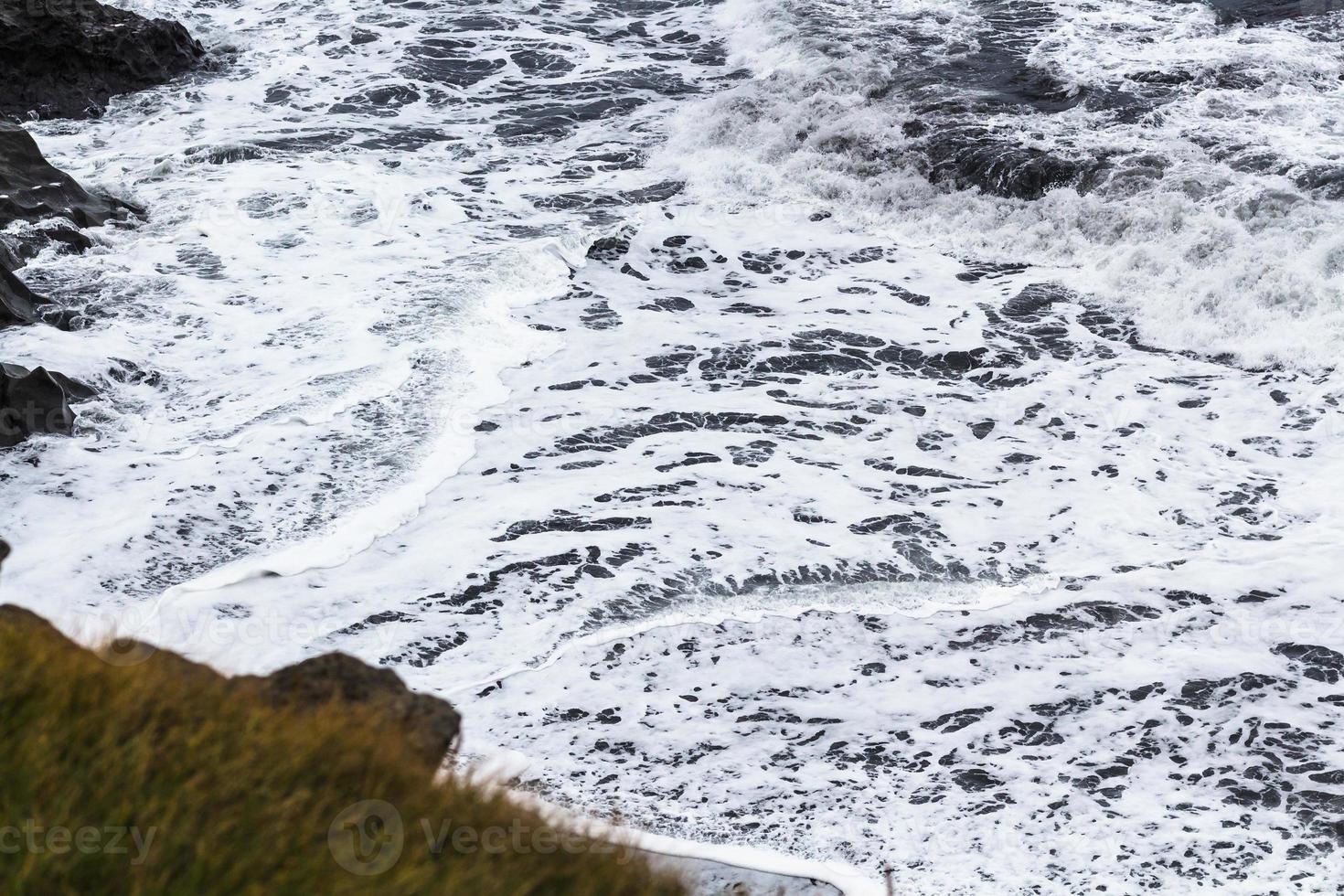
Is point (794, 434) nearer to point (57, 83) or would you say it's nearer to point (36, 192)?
point (36, 192)

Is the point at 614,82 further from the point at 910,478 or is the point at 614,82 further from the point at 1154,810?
the point at 1154,810

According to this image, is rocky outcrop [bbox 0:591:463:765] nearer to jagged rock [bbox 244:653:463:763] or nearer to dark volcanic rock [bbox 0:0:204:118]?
jagged rock [bbox 244:653:463:763]

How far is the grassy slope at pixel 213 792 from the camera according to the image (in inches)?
119

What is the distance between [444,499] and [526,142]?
10.5 metres

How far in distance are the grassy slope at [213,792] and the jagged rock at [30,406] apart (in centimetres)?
680

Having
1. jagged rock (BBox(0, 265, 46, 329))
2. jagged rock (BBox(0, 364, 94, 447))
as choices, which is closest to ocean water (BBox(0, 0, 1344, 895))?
jagged rock (BBox(0, 364, 94, 447))

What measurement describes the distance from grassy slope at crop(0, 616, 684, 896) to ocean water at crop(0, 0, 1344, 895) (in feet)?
7.94

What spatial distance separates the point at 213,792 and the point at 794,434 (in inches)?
318

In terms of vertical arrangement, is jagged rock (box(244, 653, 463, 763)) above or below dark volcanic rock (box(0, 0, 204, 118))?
below

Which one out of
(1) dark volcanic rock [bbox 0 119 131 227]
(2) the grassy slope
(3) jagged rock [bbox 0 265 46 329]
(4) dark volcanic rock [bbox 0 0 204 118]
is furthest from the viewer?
(4) dark volcanic rock [bbox 0 0 204 118]

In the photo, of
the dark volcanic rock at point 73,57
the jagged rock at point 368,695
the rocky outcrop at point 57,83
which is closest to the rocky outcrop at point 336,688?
the jagged rock at point 368,695

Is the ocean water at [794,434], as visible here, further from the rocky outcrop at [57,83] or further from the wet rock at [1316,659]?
the rocky outcrop at [57,83]

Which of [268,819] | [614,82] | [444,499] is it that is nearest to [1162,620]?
[444,499]

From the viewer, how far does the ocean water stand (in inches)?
273
